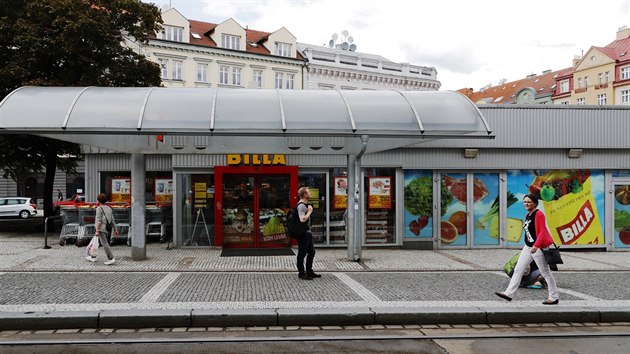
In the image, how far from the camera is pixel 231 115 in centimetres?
1042

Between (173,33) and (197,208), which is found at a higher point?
(173,33)

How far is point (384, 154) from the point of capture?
14125 millimetres

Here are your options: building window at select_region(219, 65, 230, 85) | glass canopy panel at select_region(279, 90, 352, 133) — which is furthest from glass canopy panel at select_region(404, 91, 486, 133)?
building window at select_region(219, 65, 230, 85)

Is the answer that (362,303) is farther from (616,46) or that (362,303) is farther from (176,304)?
(616,46)

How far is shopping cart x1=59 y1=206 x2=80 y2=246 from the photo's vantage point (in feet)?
46.6

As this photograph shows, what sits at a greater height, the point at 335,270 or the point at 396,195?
the point at 396,195

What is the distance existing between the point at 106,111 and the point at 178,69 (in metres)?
37.9

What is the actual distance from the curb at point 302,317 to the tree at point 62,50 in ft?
38.4

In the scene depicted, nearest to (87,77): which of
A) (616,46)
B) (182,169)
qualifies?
(182,169)

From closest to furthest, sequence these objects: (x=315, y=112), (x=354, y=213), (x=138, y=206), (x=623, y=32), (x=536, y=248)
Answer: (x=536, y=248)
(x=315, y=112)
(x=138, y=206)
(x=354, y=213)
(x=623, y=32)

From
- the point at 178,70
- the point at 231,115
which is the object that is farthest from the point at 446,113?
the point at 178,70

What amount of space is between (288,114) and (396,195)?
4894 mm

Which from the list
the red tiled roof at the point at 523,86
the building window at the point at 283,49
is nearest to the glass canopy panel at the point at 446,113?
the building window at the point at 283,49

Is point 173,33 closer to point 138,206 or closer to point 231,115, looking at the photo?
point 138,206
